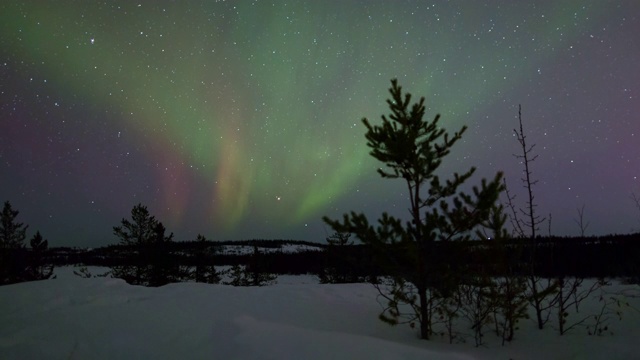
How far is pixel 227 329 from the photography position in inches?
204

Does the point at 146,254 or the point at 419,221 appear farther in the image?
the point at 146,254

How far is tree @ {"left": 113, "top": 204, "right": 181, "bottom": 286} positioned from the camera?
2167cm

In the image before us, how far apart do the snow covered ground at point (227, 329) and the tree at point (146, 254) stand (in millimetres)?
13469

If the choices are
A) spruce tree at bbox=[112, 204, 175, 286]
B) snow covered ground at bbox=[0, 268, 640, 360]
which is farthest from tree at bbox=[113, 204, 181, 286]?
snow covered ground at bbox=[0, 268, 640, 360]

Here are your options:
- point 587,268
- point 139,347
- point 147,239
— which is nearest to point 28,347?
point 139,347

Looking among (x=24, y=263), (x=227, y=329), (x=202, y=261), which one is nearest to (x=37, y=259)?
(x=24, y=263)

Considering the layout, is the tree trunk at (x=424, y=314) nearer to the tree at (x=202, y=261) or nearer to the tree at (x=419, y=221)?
the tree at (x=419, y=221)

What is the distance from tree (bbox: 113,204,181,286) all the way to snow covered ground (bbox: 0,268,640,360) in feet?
44.2

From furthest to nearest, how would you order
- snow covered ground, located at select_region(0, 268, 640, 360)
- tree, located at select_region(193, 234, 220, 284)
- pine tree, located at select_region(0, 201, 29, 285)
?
tree, located at select_region(193, 234, 220, 284) < pine tree, located at select_region(0, 201, 29, 285) < snow covered ground, located at select_region(0, 268, 640, 360)

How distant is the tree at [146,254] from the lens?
853 inches

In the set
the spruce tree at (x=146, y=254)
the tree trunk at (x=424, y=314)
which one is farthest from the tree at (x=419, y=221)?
the spruce tree at (x=146, y=254)

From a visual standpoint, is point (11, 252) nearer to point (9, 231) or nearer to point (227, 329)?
point (9, 231)

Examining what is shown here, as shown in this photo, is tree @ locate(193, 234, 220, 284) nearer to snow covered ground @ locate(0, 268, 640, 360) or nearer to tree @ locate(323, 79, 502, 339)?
snow covered ground @ locate(0, 268, 640, 360)

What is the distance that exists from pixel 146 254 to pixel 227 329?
18.9 m
